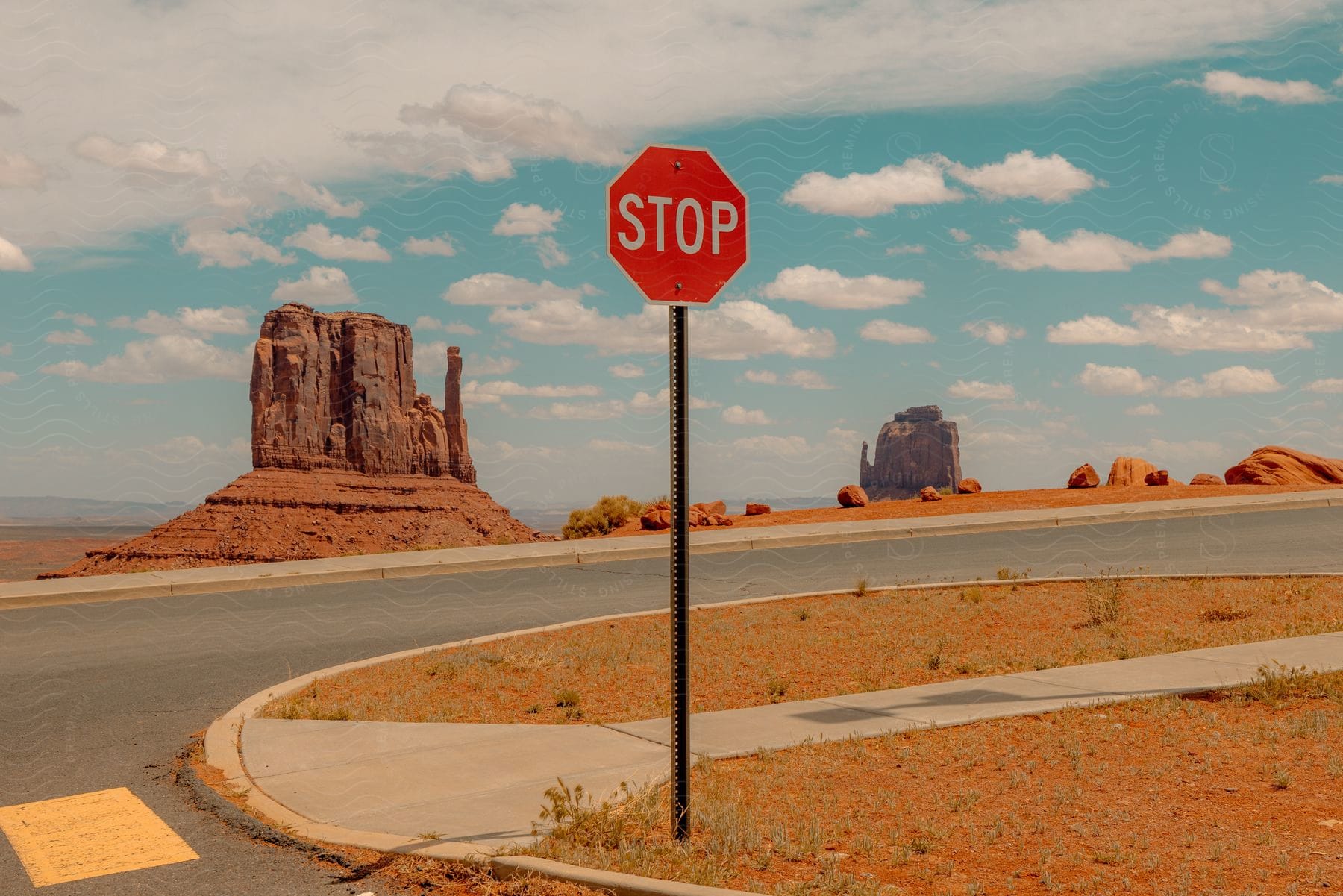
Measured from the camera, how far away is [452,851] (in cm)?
473

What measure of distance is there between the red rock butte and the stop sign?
94037mm

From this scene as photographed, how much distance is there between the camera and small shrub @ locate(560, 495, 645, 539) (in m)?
31.9

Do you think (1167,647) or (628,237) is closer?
A: (628,237)

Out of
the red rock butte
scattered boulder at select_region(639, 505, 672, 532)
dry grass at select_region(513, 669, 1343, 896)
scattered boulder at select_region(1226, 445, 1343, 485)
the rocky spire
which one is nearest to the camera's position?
dry grass at select_region(513, 669, 1343, 896)

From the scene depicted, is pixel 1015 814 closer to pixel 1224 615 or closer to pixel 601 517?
pixel 1224 615

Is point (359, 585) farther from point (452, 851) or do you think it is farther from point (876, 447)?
point (876, 447)

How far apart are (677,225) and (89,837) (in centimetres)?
416

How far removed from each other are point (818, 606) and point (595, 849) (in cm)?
778

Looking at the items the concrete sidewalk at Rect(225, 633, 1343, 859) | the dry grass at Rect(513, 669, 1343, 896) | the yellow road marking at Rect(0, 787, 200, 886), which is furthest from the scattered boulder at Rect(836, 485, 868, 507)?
the yellow road marking at Rect(0, 787, 200, 886)

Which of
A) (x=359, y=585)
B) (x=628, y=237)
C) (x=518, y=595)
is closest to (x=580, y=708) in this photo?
(x=628, y=237)

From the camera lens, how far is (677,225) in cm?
475

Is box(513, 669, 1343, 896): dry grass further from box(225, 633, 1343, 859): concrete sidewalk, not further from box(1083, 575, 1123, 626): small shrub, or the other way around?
box(1083, 575, 1123, 626): small shrub

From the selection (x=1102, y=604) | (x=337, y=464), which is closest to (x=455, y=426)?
(x=337, y=464)

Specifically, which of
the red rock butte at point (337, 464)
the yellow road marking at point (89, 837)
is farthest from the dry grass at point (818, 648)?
the red rock butte at point (337, 464)
